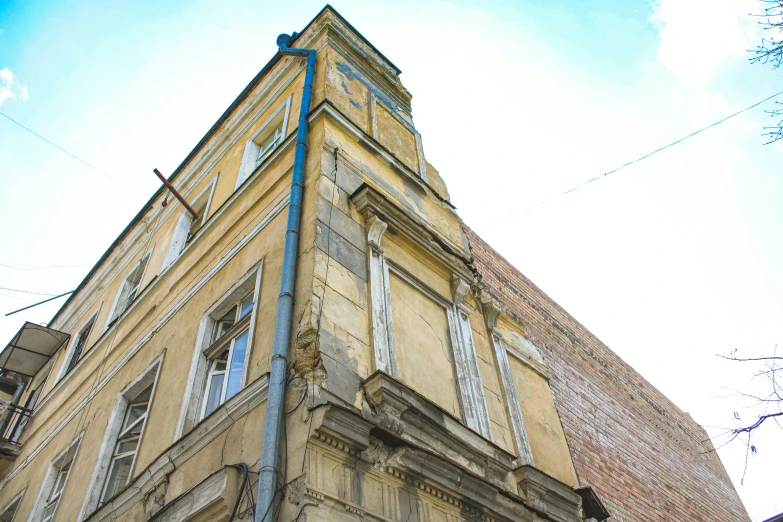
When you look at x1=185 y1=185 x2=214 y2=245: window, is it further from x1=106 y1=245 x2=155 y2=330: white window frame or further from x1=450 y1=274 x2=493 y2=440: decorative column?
x1=450 y1=274 x2=493 y2=440: decorative column

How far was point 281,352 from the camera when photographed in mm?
4805

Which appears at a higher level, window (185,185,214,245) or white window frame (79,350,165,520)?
window (185,185,214,245)

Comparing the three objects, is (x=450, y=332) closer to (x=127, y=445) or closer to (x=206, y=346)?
(x=206, y=346)

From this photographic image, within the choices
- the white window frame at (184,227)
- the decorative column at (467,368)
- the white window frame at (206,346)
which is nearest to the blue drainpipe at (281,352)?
the white window frame at (206,346)

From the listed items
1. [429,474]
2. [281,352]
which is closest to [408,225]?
[281,352]

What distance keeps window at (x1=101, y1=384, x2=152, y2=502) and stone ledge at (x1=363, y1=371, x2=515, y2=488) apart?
3288mm

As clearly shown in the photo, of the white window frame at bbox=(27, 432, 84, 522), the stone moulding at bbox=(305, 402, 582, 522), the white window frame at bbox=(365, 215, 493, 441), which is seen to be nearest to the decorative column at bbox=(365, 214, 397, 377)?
the white window frame at bbox=(365, 215, 493, 441)

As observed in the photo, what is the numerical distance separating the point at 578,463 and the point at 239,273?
5883mm

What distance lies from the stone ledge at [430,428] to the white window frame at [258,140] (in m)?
4.93

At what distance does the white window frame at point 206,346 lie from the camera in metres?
5.74

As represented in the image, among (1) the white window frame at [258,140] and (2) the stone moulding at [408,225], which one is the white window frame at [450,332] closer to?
(2) the stone moulding at [408,225]

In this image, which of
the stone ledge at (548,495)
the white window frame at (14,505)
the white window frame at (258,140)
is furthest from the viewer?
the white window frame at (14,505)

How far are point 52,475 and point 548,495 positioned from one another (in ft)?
23.5

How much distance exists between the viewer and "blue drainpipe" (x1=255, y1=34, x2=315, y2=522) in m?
4.02
